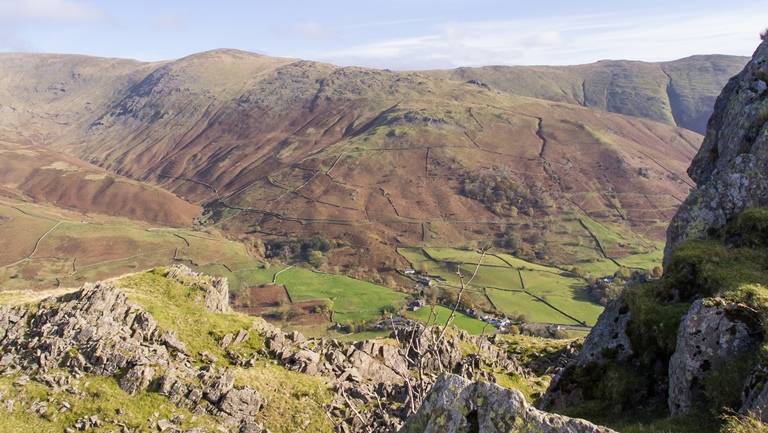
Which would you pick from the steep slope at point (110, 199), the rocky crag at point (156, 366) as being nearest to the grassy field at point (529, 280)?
the rocky crag at point (156, 366)

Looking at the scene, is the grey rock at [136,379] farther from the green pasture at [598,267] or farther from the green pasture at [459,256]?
the green pasture at [598,267]

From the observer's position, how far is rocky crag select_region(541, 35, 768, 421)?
1171 centimetres

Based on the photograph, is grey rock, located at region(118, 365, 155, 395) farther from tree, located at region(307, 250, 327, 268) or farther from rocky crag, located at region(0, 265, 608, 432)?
tree, located at region(307, 250, 327, 268)

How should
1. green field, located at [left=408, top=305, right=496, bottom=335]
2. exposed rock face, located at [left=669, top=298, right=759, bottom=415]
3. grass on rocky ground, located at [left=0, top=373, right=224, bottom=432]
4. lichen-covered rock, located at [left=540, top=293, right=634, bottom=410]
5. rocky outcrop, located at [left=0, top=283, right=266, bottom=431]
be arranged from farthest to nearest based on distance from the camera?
green field, located at [left=408, top=305, right=496, bottom=335]
rocky outcrop, located at [left=0, top=283, right=266, bottom=431]
grass on rocky ground, located at [left=0, top=373, right=224, bottom=432]
lichen-covered rock, located at [left=540, top=293, right=634, bottom=410]
exposed rock face, located at [left=669, top=298, right=759, bottom=415]

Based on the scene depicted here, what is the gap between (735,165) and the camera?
68.5ft

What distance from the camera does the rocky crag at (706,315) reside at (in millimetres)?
11711

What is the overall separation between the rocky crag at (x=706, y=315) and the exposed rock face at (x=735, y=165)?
0.18ft

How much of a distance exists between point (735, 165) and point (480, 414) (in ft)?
62.4

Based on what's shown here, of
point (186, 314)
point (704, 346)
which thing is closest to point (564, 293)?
point (186, 314)

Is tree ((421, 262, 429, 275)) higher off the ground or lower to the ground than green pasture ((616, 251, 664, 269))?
lower

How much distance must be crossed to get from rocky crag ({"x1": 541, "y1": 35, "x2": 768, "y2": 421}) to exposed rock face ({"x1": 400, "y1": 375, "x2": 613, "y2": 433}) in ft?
13.7

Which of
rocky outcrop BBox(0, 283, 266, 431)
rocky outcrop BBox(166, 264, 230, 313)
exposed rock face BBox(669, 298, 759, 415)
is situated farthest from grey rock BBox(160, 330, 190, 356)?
exposed rock face BBox(669, 298, 759, 415)

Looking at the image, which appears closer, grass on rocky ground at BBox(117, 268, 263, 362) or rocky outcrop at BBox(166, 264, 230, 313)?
grass on rocky ground at BBox(117, 268, 263, 362)

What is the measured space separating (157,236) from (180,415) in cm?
14088
